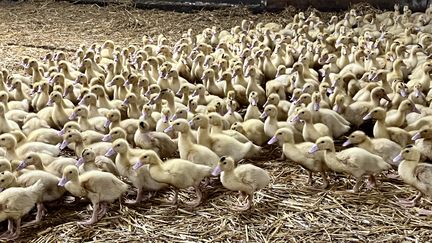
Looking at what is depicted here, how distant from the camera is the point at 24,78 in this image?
19.2 ft

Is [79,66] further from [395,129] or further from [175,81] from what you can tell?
[395,129]

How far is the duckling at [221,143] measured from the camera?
14.0ft

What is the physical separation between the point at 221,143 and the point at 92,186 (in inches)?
38.4

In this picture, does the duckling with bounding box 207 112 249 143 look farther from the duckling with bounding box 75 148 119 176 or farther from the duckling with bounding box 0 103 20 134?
the duckling with bounding box 0 103 20 134

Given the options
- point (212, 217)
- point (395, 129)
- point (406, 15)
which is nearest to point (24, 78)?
point (212, 217)

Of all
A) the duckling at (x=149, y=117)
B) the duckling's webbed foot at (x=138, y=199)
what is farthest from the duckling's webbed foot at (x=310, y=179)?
the duckling at (x=149, y=117)

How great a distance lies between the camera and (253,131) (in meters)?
4.66

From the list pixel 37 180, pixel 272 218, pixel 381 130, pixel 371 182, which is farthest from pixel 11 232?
pixel 381 130

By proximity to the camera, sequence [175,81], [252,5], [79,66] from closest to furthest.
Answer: [175,81] < [79,66] < [252,5]

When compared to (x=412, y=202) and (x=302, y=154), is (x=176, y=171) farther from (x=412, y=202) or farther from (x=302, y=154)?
(x=412, y=202)

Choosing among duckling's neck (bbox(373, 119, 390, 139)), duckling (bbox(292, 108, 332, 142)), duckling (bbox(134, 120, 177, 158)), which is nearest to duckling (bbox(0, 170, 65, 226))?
duckling (bbox(134, 120, 177, 158))

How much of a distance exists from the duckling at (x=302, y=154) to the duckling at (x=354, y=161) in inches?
2.6

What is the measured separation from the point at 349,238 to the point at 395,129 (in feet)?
3.90

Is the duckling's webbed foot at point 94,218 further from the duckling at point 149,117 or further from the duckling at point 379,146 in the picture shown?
the duckling at point 379,146
